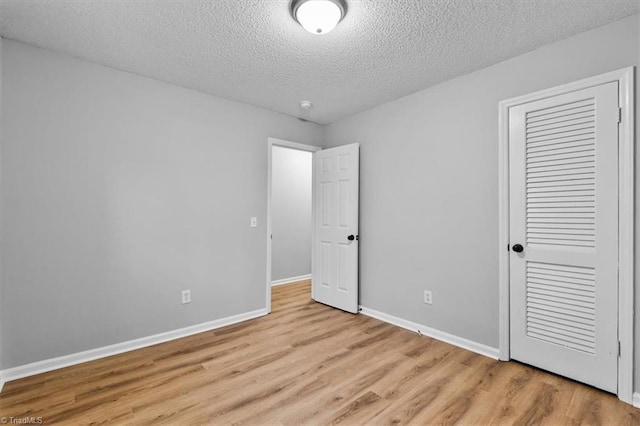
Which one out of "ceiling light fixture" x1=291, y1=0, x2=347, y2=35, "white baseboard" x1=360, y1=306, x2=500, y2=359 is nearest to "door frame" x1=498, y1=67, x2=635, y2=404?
"white baseboard" x1=360, y1=306, x2=500, y2=359

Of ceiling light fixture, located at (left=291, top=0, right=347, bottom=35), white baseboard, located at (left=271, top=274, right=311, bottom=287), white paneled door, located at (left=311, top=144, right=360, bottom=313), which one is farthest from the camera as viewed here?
white baseboard, located at (left=271, top=274, right=311, bottom=287)

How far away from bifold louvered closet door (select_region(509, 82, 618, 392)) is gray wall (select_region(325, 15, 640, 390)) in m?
0.14

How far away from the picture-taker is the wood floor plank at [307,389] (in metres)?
1.80

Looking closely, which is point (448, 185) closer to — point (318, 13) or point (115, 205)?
point (318, 13)

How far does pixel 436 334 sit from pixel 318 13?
287 centimetres

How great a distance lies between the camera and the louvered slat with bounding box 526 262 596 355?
2.09 metres

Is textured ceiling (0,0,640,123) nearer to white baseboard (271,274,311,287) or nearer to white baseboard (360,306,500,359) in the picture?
white baseboard (360,306,500,359)

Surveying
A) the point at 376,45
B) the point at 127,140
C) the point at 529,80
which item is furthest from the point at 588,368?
the point at 127,140

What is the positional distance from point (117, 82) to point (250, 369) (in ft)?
8.84

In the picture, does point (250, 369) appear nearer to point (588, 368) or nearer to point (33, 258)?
point (33, 258)

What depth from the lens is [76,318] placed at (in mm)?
2432

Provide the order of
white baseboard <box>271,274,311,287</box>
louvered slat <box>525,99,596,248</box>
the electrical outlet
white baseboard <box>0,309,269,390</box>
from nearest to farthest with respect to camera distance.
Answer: louvered slat <box>525,99,596,248</box> < white baseboard <box>0,309,269,390</box> < the electrical outlet < white baseboard <box>271,274,311,287</box>

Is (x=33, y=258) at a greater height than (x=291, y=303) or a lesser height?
greater

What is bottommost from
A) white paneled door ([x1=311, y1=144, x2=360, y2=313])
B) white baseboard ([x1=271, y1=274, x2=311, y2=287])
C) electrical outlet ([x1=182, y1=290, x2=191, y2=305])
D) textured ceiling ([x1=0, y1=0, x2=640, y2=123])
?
white baseboard ([x1=271, y1=274, x2=311, y2=287])
